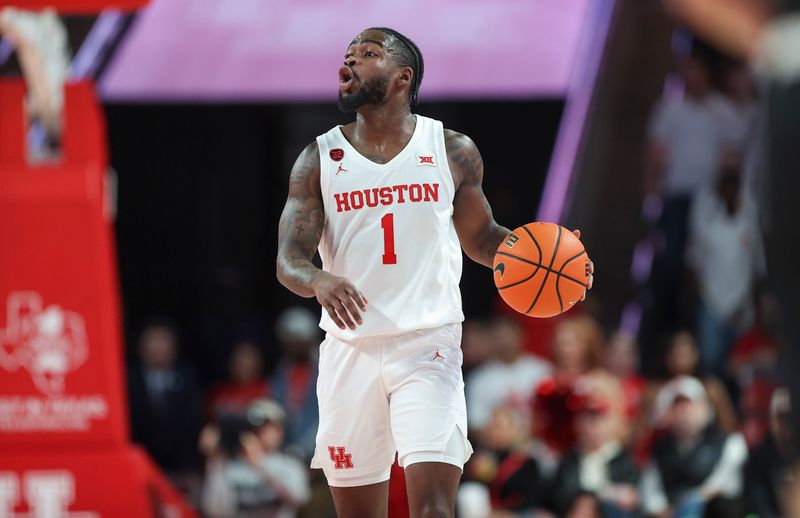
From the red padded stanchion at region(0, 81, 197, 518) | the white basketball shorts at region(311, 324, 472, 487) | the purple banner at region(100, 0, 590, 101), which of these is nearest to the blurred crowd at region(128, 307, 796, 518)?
the red padded stanchion at region(0, 81, 197, 518)

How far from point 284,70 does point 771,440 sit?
6.49 m

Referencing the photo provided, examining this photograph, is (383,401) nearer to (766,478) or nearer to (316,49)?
(766,478)

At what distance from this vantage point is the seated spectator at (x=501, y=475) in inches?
360

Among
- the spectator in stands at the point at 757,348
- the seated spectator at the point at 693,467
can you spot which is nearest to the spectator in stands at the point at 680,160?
the spectator in stands at the point at 757,348

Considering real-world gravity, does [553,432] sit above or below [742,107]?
below

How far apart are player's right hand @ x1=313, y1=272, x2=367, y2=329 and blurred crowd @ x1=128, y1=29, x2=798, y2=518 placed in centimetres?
392

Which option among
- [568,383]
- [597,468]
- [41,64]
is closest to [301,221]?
[41,64]

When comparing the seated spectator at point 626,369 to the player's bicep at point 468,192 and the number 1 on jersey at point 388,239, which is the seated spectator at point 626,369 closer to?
the player's bicep at point 468,192

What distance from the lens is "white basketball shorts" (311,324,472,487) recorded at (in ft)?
16.5

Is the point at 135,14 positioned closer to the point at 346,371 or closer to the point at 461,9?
the point at 461,9

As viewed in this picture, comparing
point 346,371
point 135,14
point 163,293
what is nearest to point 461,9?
point 135,14

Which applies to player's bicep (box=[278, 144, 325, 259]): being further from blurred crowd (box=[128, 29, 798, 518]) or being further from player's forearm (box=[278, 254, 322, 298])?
blurred crowd (box=[128, 29, 798, 518])

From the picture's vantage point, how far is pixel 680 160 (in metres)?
11.3

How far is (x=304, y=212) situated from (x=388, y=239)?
342 millimetres
